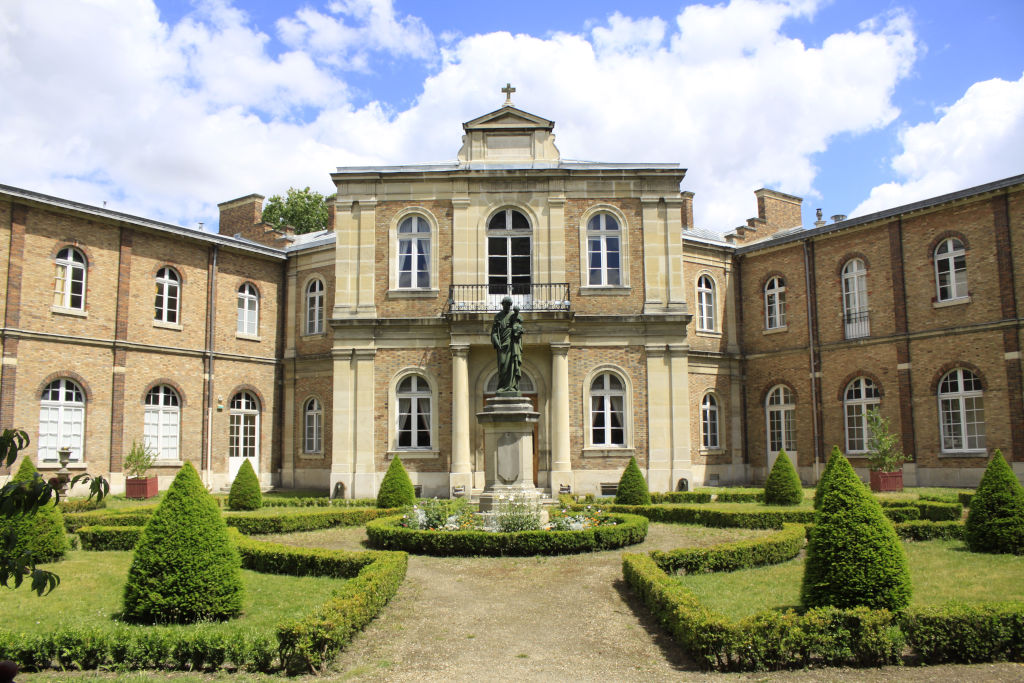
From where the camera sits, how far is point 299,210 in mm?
42812

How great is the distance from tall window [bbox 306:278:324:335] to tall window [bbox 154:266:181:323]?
4829mm

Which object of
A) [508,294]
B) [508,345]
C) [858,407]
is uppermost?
[508,294]

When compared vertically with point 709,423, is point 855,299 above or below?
above

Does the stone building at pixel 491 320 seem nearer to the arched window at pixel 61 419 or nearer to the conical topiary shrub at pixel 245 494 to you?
the arched window at pixel 61 419

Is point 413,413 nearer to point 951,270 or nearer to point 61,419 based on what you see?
point 61,419

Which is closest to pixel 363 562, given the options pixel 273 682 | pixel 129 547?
pixel 273 682

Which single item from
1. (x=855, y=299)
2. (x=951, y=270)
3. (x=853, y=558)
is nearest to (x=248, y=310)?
(x=855, y=299)

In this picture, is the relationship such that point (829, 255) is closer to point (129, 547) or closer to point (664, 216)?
point (664, 216)

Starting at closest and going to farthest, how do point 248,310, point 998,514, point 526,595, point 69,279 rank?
point 526,595
point 998,514
point 69,279
point 248,310

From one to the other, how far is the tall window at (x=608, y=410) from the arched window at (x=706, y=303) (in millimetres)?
7153

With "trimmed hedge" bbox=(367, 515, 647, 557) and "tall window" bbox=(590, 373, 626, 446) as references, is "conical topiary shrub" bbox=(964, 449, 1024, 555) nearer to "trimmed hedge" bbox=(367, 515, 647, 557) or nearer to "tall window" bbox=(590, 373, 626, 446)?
"trimmed hedge" bbox=(367, 515, 647, 557)

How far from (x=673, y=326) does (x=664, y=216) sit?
139 inches

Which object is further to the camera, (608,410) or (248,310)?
(248,310)

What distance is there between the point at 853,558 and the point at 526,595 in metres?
4.38
